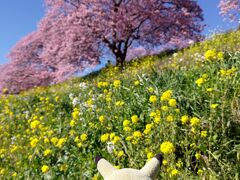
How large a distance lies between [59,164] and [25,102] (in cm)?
733

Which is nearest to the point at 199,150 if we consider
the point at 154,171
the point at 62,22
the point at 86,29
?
the point at 154,171

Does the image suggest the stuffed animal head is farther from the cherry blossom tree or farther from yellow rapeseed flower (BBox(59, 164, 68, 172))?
the cherry blossom tree

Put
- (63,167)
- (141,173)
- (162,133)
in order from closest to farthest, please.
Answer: (141,173)
(162,133)
(63,167)

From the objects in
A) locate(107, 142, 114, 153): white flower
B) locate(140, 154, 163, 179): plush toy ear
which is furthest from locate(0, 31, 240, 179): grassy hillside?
locate(140, 154, 163, 179): plush toy ear

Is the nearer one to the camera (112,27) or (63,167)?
(63,167)

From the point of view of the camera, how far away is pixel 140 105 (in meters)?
5.39

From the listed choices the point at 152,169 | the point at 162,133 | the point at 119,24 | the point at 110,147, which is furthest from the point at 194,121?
the point at 119,24

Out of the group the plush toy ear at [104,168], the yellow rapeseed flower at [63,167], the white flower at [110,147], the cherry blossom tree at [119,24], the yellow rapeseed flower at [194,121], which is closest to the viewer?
the plush toy ear at [104,168]

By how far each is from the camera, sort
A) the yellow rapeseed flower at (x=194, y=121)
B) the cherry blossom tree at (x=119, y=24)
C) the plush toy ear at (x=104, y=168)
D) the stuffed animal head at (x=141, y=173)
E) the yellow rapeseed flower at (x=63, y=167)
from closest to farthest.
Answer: the stuffed animal head at (x=141, y=173) → the plush toy ear at (x=104, y=168) → the yellow rapeseed flower at (x=194, y=121) → the yellow rapeseed flower at (x=63, y=167) → the cherry blossom tree at (x=119, y=24)

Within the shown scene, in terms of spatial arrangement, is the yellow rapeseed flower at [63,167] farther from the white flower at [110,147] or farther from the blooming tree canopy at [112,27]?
the blooming tree canopy at [112,27]

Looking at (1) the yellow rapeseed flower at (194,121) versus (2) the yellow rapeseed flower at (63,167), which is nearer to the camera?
(1) the yellow rapeseed flower at (194,121)

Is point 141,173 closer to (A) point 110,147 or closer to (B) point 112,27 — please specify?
(A) point 110,147

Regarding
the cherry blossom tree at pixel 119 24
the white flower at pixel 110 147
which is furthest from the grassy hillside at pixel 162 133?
the cherry blossom tree at pixel 119 24

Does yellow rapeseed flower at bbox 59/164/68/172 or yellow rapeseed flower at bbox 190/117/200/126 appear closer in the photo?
yellow rapeseed flower at bbox 190/117/200/126
